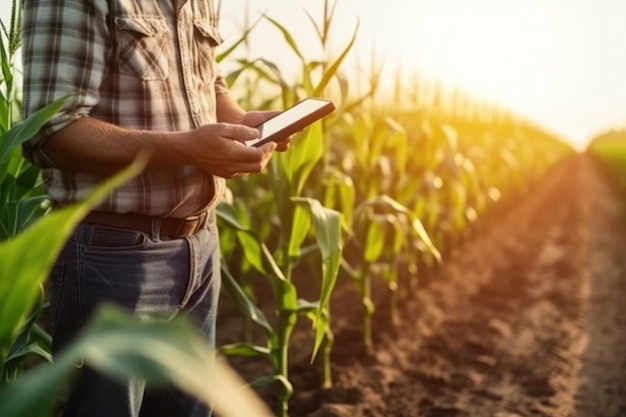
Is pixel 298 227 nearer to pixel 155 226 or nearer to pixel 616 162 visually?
pixel 155 226

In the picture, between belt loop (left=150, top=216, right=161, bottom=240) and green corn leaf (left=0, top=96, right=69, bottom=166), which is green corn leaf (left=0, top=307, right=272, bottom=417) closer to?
green corn leaf (left=0, top=96, right=69, bottom=166)

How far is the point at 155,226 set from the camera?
164cm

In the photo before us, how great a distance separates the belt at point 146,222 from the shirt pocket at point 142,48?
0.93 feet

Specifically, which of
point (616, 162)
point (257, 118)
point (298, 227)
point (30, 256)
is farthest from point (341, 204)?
point (616, 162)

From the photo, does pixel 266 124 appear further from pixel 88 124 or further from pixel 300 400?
pixel 300 400

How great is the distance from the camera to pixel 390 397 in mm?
3375

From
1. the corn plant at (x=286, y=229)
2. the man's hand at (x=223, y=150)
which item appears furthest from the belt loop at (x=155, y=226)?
the corn plant at (x=286, y=229)

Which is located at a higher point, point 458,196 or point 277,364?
point 458,196

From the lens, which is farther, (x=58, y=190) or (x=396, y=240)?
(x=396, y=240)

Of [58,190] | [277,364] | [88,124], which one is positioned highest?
[88,124]

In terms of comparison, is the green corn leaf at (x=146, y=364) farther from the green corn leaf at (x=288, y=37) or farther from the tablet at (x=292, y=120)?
the green corn leaf at (x=288, y=37)

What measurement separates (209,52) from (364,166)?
259 cm

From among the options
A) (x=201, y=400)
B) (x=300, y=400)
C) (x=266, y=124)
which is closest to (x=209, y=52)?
(x=266, y=124)

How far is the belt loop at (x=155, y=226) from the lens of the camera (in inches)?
64.3
